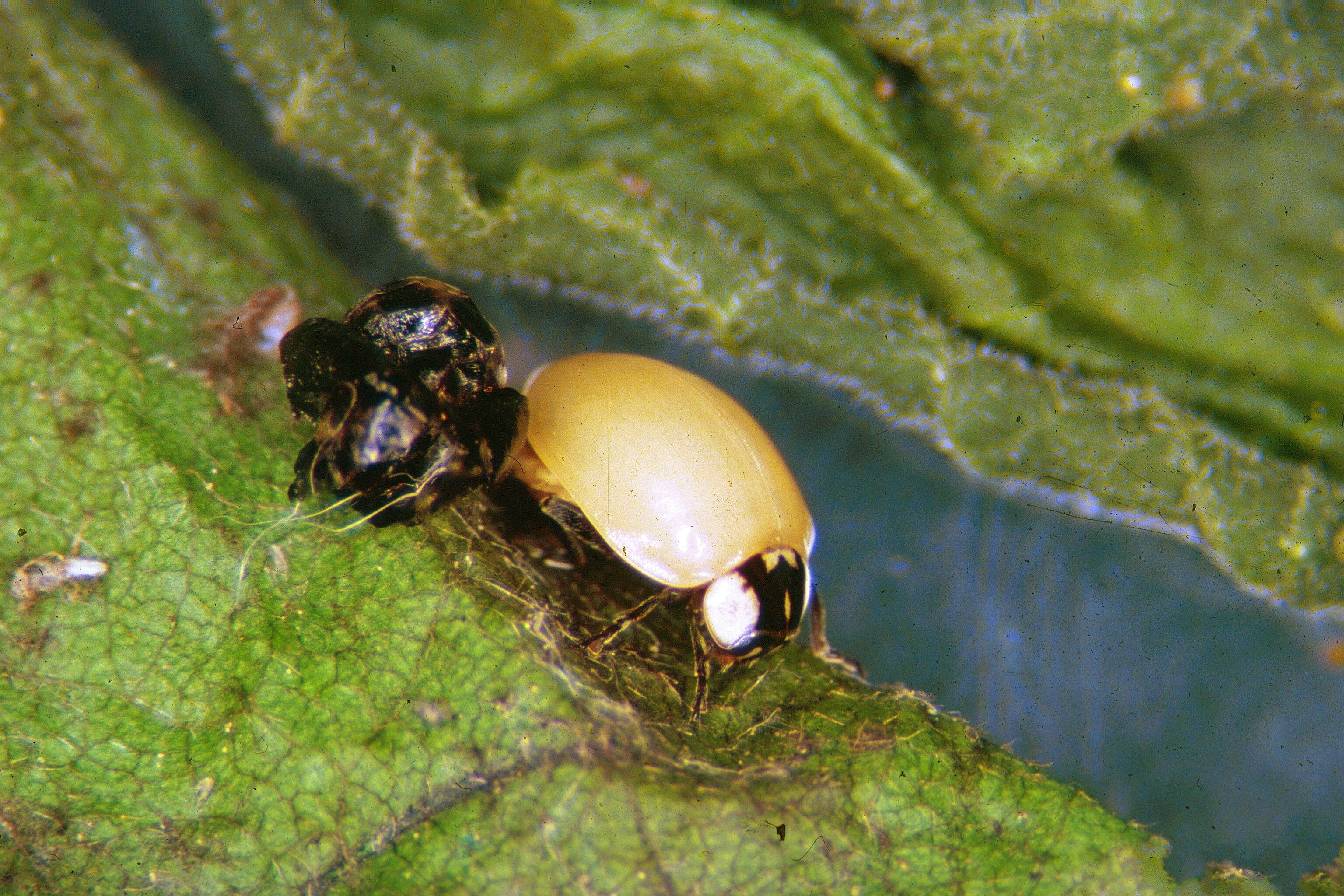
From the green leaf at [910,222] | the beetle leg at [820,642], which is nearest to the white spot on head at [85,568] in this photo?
the green leaf at [910,222]

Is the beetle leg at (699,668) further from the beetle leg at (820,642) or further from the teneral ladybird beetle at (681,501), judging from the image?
the beetle leg at (820,642)

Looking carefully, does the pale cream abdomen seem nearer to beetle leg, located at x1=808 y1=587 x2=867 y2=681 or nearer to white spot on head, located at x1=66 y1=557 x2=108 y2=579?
beetle leg, located at x1=808 y1=587 x2=867 y2=681

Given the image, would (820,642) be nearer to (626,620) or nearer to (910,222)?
(626,620)

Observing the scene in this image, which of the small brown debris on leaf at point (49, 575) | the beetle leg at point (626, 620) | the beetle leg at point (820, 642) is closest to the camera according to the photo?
the small brown debris on leaf at point (49, 575)

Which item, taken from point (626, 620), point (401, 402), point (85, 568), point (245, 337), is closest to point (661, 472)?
point (626, 620)

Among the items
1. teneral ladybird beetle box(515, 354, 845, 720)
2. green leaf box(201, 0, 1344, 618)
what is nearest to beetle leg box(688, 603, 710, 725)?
teneral ladybird beetle box(515, 354, 845, 720)

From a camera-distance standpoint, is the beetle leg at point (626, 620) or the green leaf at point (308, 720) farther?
the beetle leg at point (626, 620)
